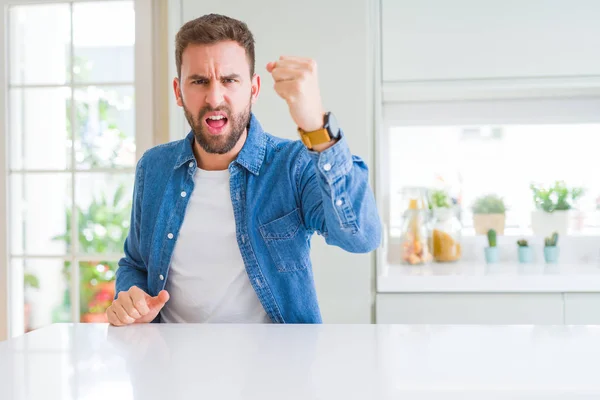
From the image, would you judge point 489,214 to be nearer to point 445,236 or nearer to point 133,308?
point 445,236

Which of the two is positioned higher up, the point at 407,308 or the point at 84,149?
the point at 84,149

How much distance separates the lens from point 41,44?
2.71 meters

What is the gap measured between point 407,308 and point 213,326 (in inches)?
46.7

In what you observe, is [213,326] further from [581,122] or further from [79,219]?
[581,122]

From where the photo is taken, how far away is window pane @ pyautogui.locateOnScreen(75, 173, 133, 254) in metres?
2.67

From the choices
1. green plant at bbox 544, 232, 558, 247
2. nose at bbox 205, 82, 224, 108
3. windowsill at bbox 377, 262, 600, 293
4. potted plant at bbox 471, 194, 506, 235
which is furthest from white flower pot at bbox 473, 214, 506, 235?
nose at bbox 205, 82, 224, 108

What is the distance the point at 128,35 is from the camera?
8.84ft

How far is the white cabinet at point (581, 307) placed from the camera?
7.08 feet

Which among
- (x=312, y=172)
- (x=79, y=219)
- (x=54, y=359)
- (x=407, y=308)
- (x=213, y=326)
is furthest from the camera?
(x=79, y=219)

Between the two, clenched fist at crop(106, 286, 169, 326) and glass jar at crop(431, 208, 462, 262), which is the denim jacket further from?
glass jar at crop(431, 208, 462, 262)

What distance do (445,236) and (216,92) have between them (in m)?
1.57

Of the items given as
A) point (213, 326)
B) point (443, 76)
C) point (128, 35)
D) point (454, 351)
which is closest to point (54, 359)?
point (213, 326)

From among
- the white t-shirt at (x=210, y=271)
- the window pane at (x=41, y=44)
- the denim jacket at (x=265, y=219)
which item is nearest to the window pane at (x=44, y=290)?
the window pane at (x=41, y=44)

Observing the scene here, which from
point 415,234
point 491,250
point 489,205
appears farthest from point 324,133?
point 489,205
